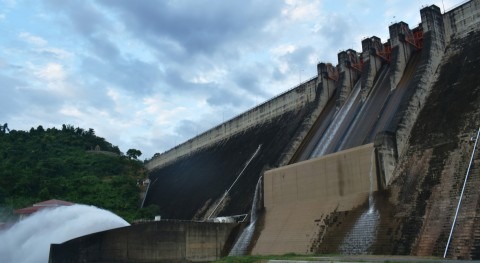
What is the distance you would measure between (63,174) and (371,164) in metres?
36.9

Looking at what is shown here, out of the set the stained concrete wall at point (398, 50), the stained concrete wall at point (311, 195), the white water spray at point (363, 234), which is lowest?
the white water spray at point (363, 234)

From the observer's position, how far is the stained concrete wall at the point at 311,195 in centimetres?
1738

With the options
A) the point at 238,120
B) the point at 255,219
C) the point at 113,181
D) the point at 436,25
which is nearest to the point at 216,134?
the point at 238,120

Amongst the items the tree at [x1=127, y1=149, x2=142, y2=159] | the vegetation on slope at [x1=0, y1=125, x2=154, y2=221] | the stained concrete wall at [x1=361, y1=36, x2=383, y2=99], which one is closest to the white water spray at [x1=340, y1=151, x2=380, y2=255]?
the stained concrete wall at [x1=361, y1=36, x2=383, y2=99]

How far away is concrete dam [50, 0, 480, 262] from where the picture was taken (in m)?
14.5

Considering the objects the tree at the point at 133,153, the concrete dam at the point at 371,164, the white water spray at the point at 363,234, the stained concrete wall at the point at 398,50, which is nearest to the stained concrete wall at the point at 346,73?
the concrete dam at the point at 371,164

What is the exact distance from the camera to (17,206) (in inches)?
1369

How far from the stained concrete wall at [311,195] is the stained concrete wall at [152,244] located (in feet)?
8.41

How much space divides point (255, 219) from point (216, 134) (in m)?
19.5

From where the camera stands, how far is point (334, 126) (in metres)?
25.0

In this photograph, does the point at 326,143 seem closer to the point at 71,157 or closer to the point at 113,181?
the point at 113,181

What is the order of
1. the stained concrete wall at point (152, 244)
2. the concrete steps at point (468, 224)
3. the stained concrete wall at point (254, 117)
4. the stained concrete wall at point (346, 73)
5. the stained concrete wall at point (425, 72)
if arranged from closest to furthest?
1. the concrete steps at point (468, 224)
2. the stained concrete wall at point (425, 72)
3. the stained concrete wall at point (152, 244)
4. the stained concrete wall at point (346, 73)
5. the stained concrete wall at point (254, 117)

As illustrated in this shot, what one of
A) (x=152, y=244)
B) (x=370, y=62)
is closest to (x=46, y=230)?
(x=152, y=244)

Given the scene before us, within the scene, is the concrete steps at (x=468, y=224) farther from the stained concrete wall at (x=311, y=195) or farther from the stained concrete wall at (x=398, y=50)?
the stained concrete wall at (x=398, y=50)
